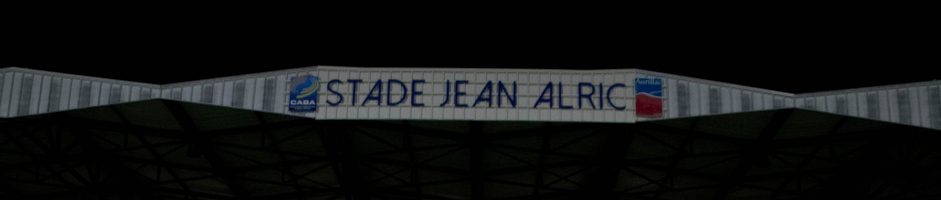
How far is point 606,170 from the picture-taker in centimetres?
3512

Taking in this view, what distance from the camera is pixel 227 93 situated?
27.3m

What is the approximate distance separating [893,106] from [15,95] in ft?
73.4

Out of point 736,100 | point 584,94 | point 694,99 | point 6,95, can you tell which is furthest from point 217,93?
point 736,100

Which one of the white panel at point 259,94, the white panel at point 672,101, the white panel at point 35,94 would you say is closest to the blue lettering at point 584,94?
the white panel at point 672,101

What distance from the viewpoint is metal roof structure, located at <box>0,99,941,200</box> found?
1190 inches

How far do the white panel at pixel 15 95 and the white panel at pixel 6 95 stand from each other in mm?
78

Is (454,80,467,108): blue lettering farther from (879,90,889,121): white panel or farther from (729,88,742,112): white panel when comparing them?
(879,90,889,121): white panel

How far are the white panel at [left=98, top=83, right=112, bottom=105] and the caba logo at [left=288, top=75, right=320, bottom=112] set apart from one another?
4.61 metres

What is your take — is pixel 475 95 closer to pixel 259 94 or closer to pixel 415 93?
pixel 415 93

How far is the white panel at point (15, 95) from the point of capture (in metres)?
27.8

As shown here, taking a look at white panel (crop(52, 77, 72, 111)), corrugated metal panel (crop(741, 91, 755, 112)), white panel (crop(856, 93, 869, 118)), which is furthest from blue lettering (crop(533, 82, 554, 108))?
white panel (crop(52, 77, 72, 111))

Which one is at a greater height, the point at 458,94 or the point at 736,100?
the point at 458,94

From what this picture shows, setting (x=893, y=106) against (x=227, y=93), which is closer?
(x=893, y=106)

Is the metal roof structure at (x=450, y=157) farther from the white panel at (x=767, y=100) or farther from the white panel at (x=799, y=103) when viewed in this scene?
the white panel at (x=767, y=100)
